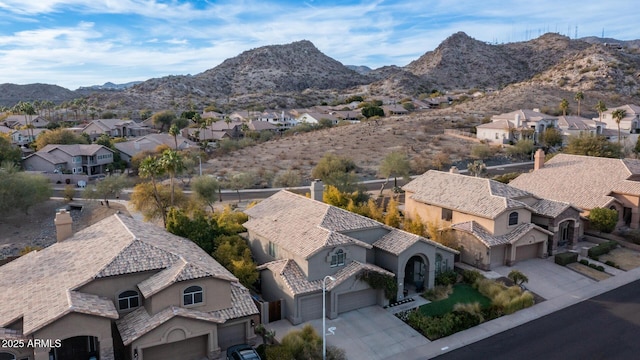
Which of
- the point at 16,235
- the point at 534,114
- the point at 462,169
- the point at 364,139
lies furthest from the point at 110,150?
the point at 534,114

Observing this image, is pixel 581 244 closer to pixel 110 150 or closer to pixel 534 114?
pixel 534 114

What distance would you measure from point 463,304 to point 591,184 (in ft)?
85.6

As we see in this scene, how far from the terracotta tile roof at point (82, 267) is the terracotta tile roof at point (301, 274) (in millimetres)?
3937

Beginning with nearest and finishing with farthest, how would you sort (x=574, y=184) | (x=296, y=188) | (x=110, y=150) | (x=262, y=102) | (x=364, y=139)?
(x=574, y=184) < (x=296, y=188) < (x=110, y=150) < (x=364, y=139) < (x=262, y=102)

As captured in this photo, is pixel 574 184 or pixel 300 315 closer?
pixel 300 315

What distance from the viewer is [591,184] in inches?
1850

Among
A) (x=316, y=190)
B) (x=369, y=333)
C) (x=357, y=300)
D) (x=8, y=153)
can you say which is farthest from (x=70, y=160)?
(x=369, y=333)

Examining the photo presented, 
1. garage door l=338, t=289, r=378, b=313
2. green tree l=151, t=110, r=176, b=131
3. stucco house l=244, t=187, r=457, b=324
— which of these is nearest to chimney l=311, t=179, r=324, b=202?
stucco house l=244, t=187, r=457, b=324

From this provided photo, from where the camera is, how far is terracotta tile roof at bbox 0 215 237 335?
21391 millimetres

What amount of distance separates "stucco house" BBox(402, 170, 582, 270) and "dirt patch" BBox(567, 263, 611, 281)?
102 inches

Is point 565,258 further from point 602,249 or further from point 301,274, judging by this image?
point 301,274

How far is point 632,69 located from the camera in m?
152

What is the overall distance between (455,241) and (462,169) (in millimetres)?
44250

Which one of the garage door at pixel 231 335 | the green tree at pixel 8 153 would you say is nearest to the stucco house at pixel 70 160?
the green tree at pixel 8 153
